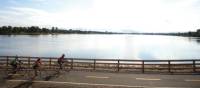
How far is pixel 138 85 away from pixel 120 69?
340 inches

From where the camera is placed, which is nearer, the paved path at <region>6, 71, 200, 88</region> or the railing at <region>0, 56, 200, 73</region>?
the paved path at <region>6, 71, 200, 88</region>

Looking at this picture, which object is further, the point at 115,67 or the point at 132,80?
the point at 115,67

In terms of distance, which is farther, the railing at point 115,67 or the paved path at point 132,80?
the railing at point 115,67

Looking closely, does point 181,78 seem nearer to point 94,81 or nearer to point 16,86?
point 94,81

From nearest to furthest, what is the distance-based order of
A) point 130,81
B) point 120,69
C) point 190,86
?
1. point 190,86
2. point 130,81
3. point 120,69

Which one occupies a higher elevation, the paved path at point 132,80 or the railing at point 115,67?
the railing at point 115,67

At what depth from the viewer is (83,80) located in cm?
1939

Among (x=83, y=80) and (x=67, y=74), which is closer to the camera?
(x=83, y=80)

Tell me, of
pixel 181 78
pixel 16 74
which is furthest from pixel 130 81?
Result: pixel 16 74

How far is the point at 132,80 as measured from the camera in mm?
19266

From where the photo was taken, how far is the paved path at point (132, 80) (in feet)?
58.2

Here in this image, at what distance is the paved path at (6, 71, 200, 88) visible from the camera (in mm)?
17734

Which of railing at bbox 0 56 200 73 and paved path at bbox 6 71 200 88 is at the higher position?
railing at bbox 0 56 200 73

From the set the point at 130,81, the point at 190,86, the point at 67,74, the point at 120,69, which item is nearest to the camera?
the point at 190,86
